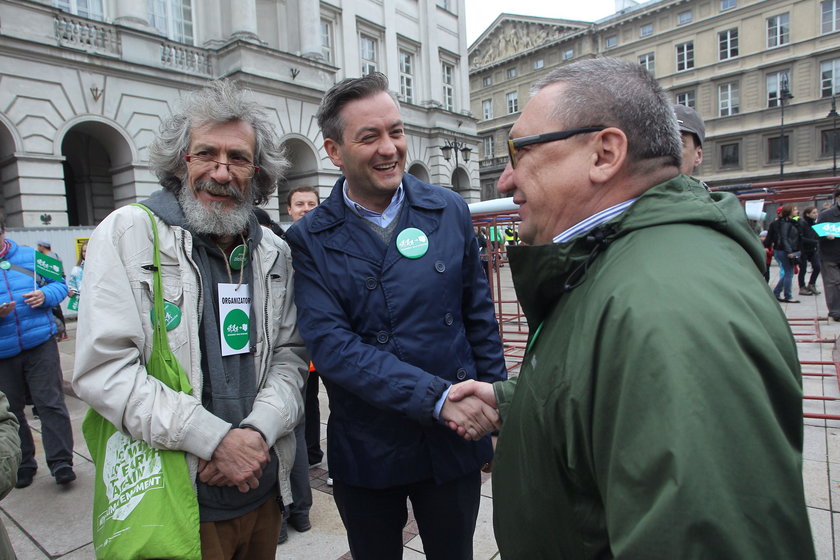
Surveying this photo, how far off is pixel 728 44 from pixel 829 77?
7349mm

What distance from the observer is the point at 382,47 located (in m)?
22.4

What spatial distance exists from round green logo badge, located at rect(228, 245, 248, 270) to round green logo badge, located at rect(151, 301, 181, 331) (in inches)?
11.2

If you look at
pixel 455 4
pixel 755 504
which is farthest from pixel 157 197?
pixel 455 4

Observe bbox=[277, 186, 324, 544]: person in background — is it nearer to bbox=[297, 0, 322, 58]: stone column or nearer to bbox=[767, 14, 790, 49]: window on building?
bbox=[297, 0, 322, 58]: stone column

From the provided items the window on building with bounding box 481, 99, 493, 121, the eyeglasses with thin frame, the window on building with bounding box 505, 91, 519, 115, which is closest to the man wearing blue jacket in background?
the eyeglasses with thin frame

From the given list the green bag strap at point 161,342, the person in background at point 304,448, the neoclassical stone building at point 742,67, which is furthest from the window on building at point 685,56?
the green bag strap at point 161,342

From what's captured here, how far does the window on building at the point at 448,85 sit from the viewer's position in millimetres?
25844

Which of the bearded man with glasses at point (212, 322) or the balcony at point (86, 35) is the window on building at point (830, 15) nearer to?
the balcony at point (86, 35)

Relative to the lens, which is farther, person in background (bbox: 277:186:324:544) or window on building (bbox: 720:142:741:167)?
window on building (bbox: 720:142:741:167)

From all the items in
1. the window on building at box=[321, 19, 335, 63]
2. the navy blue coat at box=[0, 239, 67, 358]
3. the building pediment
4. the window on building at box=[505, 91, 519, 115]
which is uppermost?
the building pediment

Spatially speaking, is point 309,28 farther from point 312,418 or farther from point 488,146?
point 488,146

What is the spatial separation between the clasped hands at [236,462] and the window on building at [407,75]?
23.3m

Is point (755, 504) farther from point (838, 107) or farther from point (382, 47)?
point (838, 107)

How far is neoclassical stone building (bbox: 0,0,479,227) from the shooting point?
12.2 metres
